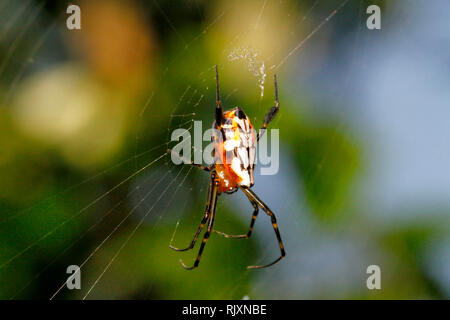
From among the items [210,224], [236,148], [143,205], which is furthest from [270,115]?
[143,205]

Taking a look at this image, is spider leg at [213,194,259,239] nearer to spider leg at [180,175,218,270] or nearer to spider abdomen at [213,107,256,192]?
spider leg at [180,175,218,270]

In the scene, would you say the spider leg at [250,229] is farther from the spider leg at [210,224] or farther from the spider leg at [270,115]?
the spider leg at [270,115]

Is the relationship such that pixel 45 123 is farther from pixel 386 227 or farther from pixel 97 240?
pixel 386 227

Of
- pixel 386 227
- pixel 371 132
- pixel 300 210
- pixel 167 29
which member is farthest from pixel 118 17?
pixel 386 227

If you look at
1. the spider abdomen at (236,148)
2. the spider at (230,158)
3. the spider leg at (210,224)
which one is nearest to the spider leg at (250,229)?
the spider at (230,158)

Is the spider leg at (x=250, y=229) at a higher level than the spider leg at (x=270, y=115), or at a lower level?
lower

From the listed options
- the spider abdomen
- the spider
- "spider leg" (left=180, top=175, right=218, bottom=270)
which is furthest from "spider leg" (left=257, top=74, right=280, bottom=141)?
"spider leg" (left=180, top=175, right=218, bottom=270)
